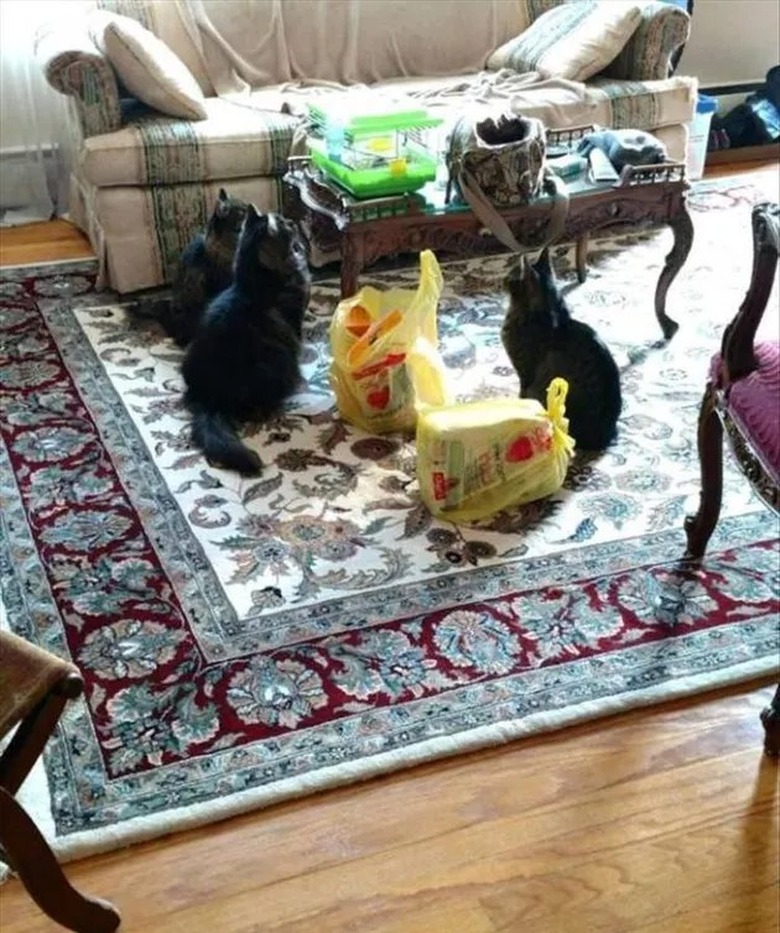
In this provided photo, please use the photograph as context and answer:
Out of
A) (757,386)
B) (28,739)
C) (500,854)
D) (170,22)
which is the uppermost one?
(170,22)

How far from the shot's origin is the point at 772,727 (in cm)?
179

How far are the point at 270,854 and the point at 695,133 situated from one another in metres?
3.31

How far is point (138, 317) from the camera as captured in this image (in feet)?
10.3

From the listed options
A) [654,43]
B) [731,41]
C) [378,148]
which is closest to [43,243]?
[378,148]

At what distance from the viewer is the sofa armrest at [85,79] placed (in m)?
3.11

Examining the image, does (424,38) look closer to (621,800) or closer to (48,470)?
(48,470)

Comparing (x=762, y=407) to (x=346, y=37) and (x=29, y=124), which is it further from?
(x=29, y=124)

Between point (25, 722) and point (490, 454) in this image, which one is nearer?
point (25, 722)

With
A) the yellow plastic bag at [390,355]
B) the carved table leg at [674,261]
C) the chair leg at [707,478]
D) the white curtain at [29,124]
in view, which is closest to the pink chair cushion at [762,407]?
the chair leg at [707,478]

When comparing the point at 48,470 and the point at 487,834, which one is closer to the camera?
the point at 487,834

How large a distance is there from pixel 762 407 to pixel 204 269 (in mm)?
1645

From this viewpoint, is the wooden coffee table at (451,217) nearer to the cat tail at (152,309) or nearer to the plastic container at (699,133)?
the cat tail at (152,309)

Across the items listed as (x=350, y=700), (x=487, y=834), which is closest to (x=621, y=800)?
(x=487, y=834)

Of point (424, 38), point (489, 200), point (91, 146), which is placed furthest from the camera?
point (424, 38)
